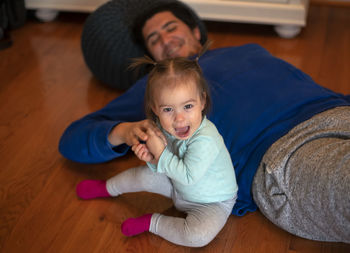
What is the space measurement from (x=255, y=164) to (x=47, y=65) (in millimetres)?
1314

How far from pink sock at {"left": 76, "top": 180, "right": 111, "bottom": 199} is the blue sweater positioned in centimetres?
8

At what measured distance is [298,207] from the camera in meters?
1.10

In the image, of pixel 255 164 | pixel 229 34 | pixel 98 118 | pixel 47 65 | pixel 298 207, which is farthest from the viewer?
pixel 229 34

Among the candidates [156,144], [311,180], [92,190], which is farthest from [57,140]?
[311,180]

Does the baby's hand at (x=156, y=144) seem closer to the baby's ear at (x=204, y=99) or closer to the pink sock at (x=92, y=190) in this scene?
the baby's ear at (x=204, y=99)

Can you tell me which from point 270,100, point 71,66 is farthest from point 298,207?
point 71,66

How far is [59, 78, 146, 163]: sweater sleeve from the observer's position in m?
1.32

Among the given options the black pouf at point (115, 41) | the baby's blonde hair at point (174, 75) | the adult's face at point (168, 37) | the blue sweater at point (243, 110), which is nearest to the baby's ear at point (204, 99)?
the baby's blonde hair at point (174, 75)

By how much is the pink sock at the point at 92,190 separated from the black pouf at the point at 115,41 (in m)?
0.54

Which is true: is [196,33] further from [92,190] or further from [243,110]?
[92,190]

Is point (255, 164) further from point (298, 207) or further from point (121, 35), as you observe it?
point (121, 35)

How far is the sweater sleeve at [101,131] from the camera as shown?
4.32 feet

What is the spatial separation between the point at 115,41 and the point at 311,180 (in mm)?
1048

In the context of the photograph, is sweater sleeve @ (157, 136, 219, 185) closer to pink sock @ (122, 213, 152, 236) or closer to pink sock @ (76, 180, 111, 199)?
pink sock @ (122, 213, 152, 236)
